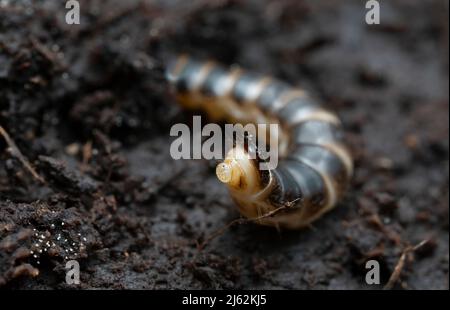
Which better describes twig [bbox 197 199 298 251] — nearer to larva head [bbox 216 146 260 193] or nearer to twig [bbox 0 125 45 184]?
larva head [bbox 216 146 260 193]

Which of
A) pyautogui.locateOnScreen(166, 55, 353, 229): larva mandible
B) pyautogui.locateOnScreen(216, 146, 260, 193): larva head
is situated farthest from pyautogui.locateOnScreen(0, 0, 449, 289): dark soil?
pyautogui.locateOnScreen(216, 146, 260, 193): larva head

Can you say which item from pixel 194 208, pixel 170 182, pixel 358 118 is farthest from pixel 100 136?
pixel 358 118

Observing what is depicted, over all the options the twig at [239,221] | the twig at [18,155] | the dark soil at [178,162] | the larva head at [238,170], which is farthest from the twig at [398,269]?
the twig at [18,155]

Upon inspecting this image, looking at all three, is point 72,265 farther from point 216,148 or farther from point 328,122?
point 328,122

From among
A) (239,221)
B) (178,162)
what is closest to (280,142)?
(178,162)

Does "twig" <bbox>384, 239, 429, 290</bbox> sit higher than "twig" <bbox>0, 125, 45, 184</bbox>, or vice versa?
"twig" <bbox>0, 125, 45, 184</bbox>

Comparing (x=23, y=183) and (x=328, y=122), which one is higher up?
(x=328, y=122)
